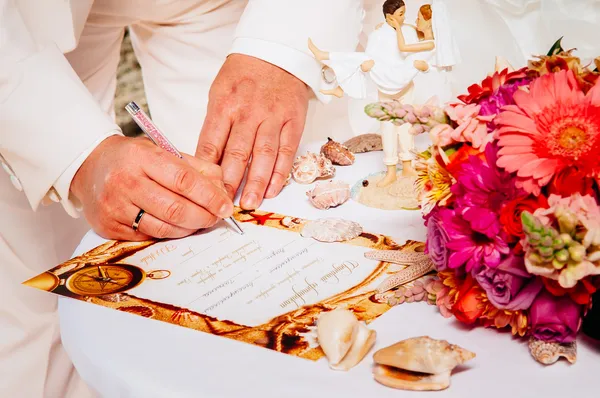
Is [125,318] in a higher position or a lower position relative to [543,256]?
lower

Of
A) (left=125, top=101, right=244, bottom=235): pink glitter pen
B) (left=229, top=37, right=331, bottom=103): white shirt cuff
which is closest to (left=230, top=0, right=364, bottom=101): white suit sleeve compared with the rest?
(left=229, top=37, right=331, bottom=103): white shirt cuff

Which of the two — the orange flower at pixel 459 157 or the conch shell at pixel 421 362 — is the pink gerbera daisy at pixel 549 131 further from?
the conch shell at pixel 421 362

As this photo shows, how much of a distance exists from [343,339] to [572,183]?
0.25 meters

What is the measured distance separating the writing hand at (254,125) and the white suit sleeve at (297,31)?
0.07 feet

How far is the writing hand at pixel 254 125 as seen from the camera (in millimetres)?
1139

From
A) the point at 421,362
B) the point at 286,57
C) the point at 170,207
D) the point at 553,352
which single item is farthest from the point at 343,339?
the point at 286,57

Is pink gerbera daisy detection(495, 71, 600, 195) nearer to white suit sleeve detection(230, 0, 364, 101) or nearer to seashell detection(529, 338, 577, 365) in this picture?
seashell detection(529, 338, 577, 365)

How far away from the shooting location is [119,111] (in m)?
2.62

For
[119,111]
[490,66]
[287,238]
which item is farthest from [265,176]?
[119,111]

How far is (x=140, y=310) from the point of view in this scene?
775mm

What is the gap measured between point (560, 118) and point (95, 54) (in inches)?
51.4

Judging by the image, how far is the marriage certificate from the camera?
2.37 feet

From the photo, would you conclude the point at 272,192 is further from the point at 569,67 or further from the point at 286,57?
the point at 569,67

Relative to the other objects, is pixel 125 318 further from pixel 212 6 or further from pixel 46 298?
pixel 212 6
